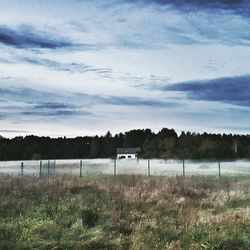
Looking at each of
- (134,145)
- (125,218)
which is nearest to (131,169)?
(125,218)

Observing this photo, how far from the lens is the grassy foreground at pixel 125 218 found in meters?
12.6

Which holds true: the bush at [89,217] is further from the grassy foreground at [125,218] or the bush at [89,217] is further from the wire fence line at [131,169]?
the wire fence line at [131,169]

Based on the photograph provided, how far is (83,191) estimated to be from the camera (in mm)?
25953

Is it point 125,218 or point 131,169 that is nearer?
point 125,218

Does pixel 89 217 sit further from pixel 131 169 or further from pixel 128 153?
pixel 128 153

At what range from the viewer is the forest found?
343ft

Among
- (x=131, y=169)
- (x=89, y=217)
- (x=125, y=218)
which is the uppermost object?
(x=131, y=169)

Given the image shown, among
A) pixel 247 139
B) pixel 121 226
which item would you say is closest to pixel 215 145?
pixel 247 139

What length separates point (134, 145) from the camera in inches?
6417

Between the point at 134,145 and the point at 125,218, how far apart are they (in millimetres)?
145950

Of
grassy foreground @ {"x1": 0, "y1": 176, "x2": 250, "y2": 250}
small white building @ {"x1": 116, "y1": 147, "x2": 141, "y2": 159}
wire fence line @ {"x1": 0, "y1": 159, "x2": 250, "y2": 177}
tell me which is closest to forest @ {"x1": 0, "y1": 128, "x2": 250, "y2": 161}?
small white building @ {"x1": 116, "y1": 147, "x2": 141, "y2": 159}

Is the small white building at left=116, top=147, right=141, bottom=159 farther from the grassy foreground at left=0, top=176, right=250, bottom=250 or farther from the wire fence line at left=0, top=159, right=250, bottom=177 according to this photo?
the grassy foreground at left=0, top=176, right=250, bottom=250

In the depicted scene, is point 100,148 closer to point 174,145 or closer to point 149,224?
point 174,145

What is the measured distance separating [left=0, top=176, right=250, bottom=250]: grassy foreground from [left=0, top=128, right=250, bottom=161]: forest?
7283cm
